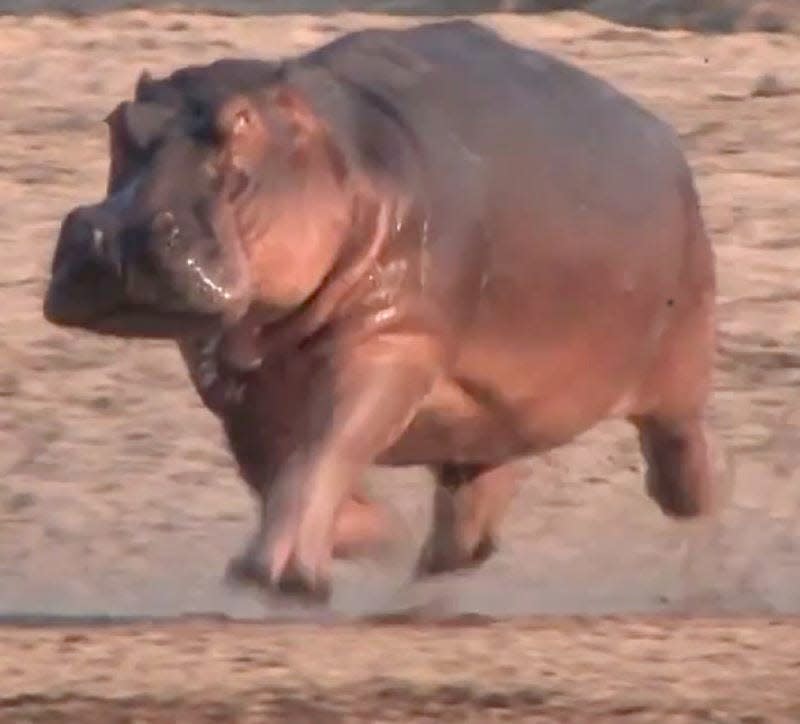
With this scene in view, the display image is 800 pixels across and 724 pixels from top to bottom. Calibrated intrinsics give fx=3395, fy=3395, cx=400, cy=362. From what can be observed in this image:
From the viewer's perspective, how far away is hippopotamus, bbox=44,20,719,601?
4336 mm

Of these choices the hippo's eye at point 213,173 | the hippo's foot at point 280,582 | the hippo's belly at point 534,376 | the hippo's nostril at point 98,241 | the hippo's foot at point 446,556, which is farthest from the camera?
the hippo's foot at point 446,556

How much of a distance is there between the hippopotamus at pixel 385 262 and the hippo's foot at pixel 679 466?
150 millimetres

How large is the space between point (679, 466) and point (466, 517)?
387 mm

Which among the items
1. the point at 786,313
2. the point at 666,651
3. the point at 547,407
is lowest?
the point at 786,313

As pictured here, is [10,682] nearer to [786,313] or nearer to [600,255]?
[600,255]

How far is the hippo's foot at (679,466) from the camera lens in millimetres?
5719

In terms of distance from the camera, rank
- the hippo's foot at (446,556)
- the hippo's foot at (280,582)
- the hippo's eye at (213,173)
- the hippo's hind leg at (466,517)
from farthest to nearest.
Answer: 1. the hippo's foot at (446,556)
2. the hippo's hind leg at (466,517)
3. the hippo's foot at (280,582)
4. the hippo's eye at (213,173)

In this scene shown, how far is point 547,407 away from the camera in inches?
203

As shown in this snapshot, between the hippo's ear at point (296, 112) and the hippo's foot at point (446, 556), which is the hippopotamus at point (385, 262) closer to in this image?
the hippo's ear at point (296, 112)

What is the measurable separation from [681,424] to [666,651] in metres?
0.56

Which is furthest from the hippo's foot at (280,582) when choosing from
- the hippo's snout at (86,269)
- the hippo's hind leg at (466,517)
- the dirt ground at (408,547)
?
the hippo's hind leg at (466,517)

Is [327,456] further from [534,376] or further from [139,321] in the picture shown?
[534,376]

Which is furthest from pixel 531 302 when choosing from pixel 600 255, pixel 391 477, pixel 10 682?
pixel 391 477

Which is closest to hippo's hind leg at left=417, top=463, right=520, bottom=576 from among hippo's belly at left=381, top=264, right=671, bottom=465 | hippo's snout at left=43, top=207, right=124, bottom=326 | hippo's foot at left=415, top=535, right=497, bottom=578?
hippo's foot at left=415, top=535, right=497, bottom=578
